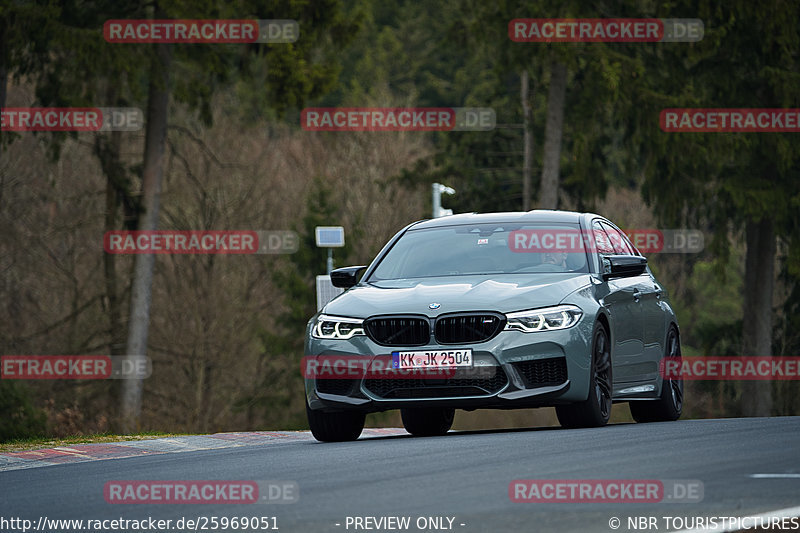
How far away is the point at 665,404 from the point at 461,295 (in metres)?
3.41

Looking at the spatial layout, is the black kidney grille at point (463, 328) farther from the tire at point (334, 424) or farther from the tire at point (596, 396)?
the tire at point (334, 424)

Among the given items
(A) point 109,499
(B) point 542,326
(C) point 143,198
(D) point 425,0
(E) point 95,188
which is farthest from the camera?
(D) point 425,0

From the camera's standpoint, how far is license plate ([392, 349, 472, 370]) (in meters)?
11.5

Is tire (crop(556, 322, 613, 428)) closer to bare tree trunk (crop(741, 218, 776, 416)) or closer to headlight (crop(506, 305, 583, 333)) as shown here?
headlight (crop(506, 305, 583, 333))

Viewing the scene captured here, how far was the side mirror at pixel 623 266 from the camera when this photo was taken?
1256 cm

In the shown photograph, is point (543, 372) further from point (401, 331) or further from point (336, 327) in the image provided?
point (336, 327)

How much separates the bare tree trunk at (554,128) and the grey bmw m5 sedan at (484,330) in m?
22.0

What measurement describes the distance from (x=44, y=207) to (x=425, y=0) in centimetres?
3863

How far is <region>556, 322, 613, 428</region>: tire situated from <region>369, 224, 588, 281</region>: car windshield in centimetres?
78

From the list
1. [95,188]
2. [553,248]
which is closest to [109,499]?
[553,248]

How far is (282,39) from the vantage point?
97.9ft

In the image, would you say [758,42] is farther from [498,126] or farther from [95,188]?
[95,188]

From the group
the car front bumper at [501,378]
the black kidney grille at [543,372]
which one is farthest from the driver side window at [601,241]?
the black kidney grille at [543,372]

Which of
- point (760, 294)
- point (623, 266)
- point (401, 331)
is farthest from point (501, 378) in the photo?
point (760, 294)
